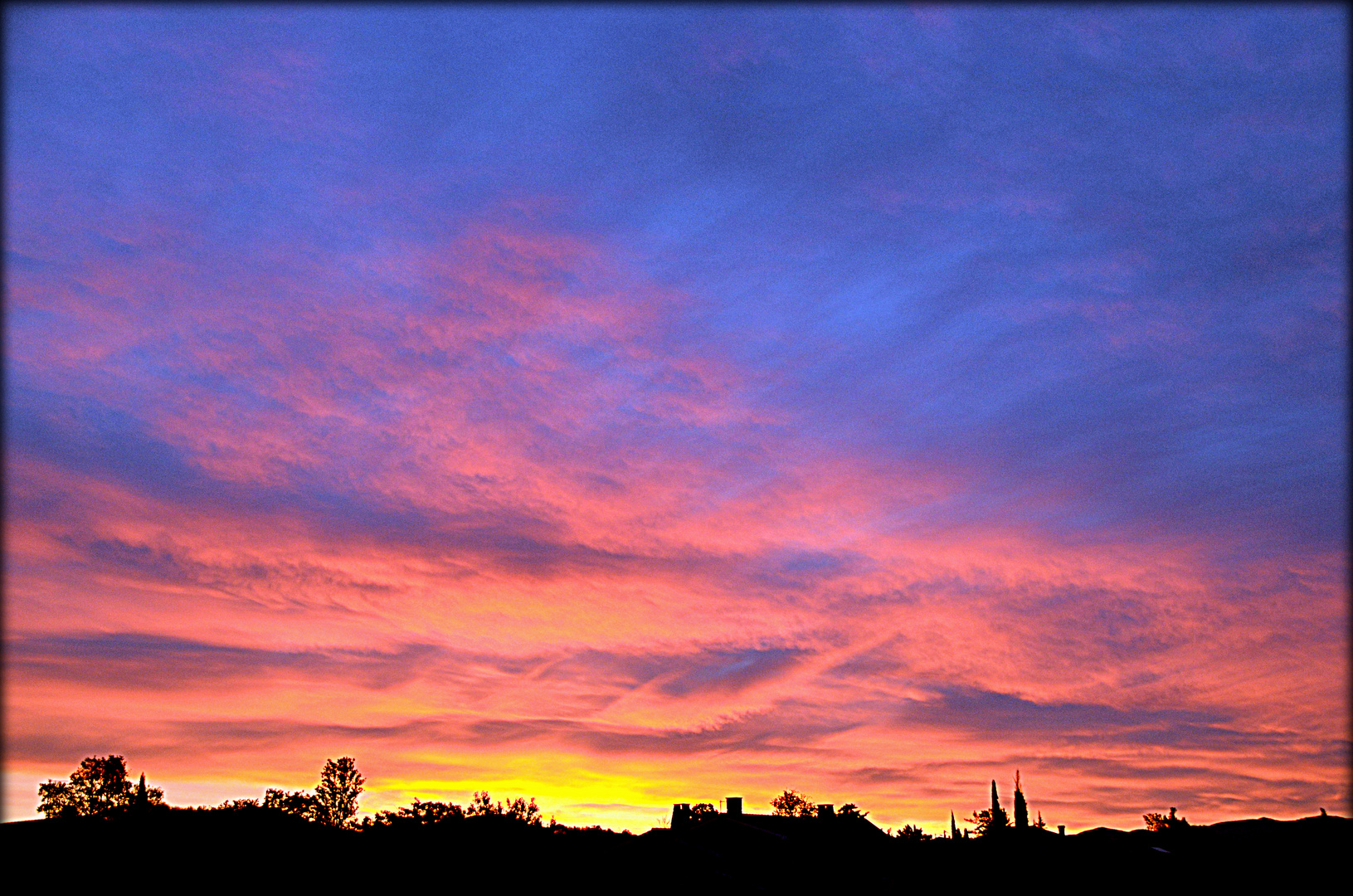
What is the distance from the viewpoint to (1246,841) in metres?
42.6

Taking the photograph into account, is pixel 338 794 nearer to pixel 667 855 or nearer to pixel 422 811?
pixel 422 811

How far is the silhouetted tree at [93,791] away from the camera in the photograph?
117750 mm

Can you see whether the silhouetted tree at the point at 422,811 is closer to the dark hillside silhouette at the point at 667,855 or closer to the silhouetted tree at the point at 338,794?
the silhouetted tree at the point at 338,794

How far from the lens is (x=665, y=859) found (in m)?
44.8

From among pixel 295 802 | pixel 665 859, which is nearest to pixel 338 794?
pixel 295 802

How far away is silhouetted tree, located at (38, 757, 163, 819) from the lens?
386 feet

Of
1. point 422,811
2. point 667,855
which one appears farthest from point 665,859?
point 422,811

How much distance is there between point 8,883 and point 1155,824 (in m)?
129

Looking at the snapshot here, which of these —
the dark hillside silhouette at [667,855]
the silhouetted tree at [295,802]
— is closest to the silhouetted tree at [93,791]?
the silhouetted tree at [295,802]

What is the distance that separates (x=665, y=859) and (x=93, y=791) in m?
101

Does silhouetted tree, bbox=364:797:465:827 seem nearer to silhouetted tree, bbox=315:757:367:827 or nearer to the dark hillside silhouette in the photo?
silhouetted tree, bbox=315:757:367:827

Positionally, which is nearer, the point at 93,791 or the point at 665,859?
the point at 665,859

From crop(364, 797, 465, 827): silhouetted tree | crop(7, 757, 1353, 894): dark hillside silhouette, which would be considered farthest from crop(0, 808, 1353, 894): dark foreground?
crop(364, 797, 465, 827): silhouetted tree

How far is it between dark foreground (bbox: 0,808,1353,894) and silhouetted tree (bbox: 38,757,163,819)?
83.8 metres
